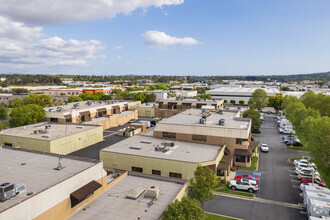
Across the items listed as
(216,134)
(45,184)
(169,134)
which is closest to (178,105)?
(169,134)

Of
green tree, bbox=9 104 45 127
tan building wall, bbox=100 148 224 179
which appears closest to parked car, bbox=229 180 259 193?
tan building wall, bbox=100 148 224 179

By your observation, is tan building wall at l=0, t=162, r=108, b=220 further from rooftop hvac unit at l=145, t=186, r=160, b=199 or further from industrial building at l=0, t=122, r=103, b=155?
industrial building at l=0, t=122, r=103, b=155

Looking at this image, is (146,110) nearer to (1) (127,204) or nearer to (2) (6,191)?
(1) (127,204)

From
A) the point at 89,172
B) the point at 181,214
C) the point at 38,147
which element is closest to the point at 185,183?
the point at 181,214

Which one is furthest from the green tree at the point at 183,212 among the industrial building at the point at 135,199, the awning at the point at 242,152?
the awning at the point at 242,152

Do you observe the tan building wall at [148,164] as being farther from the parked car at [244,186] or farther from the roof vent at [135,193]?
the roof vent at [135,193]
